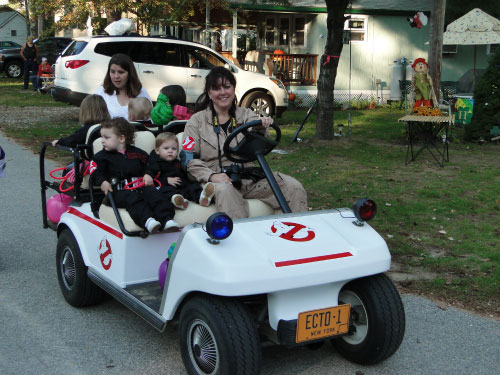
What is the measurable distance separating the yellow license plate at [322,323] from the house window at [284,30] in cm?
1886

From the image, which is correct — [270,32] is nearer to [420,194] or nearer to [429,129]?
[429,129]

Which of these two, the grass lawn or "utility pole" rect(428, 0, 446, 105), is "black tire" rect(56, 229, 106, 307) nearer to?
the grass lawn

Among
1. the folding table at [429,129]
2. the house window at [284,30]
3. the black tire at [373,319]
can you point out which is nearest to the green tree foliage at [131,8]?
the house window at [284,30]

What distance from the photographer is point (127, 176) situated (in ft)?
15.0

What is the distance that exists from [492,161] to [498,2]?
12656mm

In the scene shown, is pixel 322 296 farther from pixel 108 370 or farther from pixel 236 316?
pixel 108 370

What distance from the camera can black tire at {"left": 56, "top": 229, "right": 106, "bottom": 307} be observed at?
14.7ft

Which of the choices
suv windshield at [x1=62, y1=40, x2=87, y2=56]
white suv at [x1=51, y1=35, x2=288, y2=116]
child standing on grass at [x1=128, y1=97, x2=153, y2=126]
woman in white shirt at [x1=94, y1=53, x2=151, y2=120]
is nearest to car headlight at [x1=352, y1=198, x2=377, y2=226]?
child standing on grass at [x1=128, y1=97, x2=153, y2=126]

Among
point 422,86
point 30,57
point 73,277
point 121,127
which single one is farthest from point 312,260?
point 30,57

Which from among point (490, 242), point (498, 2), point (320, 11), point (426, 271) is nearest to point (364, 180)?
point (490, 242)

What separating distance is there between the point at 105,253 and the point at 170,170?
87cm

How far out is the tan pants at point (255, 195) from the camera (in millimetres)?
4180

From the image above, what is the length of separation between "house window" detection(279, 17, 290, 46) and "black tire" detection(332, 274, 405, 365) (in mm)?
18587

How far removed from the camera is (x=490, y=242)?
6.12 m
